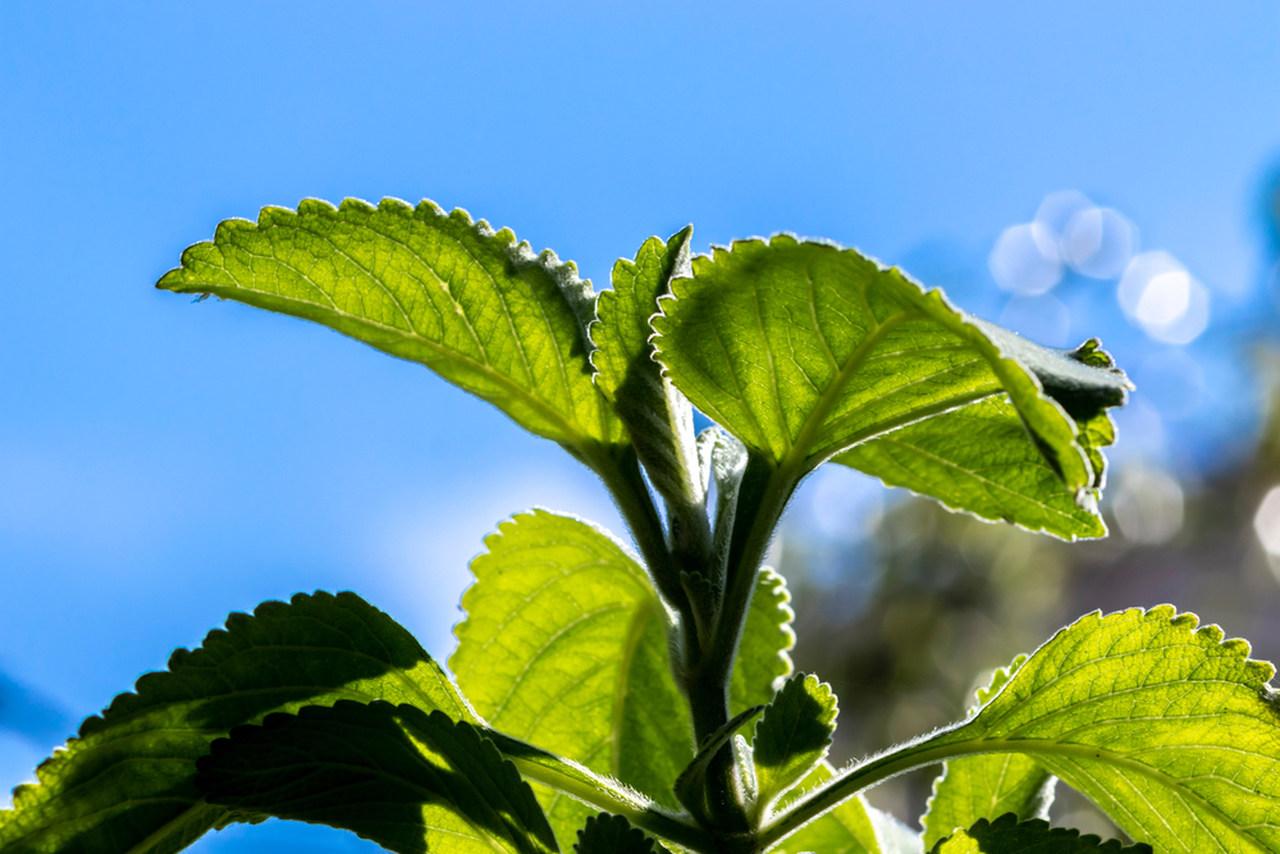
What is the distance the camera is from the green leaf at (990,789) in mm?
949

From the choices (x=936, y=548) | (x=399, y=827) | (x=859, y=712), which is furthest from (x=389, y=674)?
(x=936, y=548)

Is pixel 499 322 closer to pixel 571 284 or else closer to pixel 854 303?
pixel 571 284

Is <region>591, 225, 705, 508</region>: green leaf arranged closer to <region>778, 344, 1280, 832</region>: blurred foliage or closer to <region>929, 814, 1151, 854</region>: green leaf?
<region>929, 814, 1151, 854</region>: green leaf

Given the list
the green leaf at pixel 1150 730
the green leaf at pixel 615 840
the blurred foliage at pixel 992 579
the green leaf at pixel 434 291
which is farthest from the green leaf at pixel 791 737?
the blurred foliage at pixel 992 579

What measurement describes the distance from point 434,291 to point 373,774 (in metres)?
0.32

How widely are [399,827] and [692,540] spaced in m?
0.25

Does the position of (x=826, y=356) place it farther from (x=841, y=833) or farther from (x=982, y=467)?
(x=841, y=833)

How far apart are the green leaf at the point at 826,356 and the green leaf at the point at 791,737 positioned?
5.4 inches

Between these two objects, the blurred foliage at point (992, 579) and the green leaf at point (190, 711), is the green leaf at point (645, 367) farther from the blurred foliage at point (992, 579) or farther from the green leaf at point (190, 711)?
the blurred foliage at point (992, 579)

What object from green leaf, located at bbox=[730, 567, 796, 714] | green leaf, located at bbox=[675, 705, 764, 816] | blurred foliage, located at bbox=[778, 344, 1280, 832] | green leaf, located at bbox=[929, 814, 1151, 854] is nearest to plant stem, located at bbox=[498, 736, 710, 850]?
green leaf, located at bbox=[675, 705, 764, 816]

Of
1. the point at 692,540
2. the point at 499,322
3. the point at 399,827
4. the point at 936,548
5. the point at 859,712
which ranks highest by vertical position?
the point at 936,548

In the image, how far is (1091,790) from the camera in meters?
0.85

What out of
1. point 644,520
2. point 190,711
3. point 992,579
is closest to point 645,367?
point 644,520

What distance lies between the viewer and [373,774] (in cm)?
72
